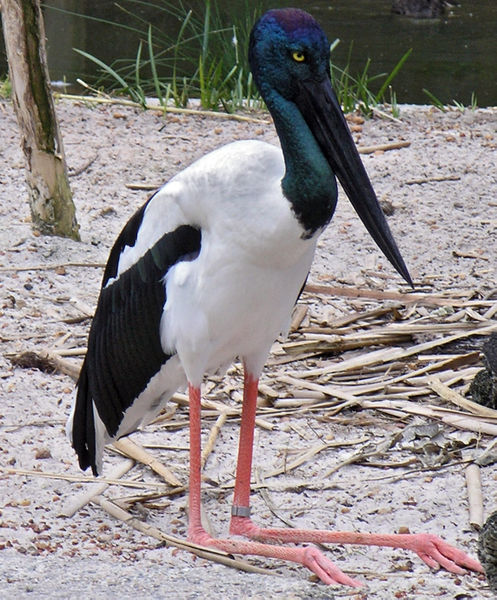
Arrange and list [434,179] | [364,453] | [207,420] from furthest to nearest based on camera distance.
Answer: [434,179] < [207,420] < [364,453]

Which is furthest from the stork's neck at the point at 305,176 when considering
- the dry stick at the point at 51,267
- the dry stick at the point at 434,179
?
the dry stick at the point at 434,179

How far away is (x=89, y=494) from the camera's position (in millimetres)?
3439

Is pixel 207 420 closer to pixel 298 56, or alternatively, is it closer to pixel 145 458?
pixel 145 458

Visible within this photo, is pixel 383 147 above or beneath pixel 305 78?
beneath

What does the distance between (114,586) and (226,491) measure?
95 centimetres

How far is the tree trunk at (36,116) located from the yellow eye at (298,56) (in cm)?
239

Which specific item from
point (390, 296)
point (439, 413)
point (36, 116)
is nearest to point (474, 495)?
point (439, 413)

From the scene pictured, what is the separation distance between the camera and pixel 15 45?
4871 millimetres

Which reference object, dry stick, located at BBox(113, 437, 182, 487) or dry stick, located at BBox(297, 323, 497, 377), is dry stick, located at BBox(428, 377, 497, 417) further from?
dry stick, located at BBox(113, 437, 182, 487)

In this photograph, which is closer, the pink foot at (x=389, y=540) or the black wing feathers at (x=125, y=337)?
the pink foot at (x=389, y=540)

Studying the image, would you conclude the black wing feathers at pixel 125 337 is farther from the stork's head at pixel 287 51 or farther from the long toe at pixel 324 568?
the long toe at pixel 324 568

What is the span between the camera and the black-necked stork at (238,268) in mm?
2766

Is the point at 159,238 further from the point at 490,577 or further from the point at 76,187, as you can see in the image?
the point at 76,187

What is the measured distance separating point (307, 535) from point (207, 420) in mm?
929
